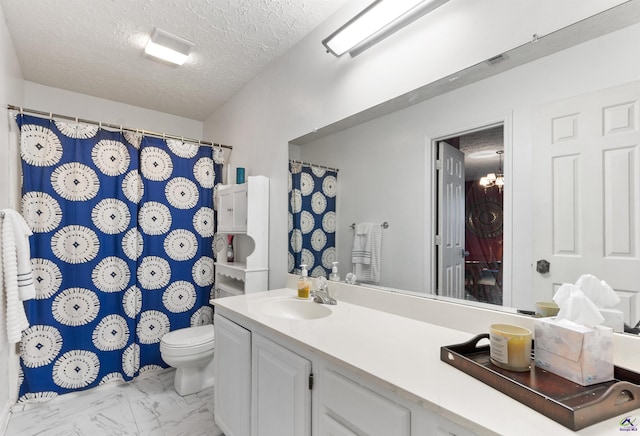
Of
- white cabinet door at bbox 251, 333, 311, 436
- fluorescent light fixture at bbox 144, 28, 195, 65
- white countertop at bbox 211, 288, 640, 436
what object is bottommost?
white cabinet door at bbox 251, 333, 311, 436

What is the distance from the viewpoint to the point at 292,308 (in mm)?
1688

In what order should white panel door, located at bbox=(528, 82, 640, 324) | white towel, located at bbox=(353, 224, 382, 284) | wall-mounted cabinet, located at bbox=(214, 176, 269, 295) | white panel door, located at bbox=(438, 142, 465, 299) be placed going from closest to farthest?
1. white panel door, located at bbox=(528, 82, 640, 324)
2. white panel door, located at bbox=(438, 142, 465, 299)
3. white towel, located at bbox=(353, 224, 382, 284)
4. wall-mounted cabinet, located at bbox=(214, 176, 269, 295)

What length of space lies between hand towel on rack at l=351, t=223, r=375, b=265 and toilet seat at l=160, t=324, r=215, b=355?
1272mm

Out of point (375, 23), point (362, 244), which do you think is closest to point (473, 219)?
point (362, 244)

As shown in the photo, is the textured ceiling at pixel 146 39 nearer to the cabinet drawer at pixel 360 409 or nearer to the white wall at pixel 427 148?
the white wall at pixel 427 148

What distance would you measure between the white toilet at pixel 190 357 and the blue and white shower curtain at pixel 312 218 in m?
0.84

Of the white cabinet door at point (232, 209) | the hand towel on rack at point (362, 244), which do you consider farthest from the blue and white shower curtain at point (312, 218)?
the white cabinet door at point (232, 209)

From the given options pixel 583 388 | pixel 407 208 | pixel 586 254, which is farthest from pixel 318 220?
pixel 583 388

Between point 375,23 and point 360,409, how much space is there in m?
1.53

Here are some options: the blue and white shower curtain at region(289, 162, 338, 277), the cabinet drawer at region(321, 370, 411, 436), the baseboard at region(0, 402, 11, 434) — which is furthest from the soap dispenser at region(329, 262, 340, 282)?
the baseboard at region(0, 402, 11, 434)

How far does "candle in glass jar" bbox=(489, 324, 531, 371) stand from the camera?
81cm

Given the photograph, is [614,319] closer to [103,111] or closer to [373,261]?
[373,261]

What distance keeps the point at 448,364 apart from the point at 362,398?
0.27 metres

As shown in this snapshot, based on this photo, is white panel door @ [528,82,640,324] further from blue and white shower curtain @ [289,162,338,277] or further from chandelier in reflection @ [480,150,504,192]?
blue and white shower curtain @ [289,162,338,277]
